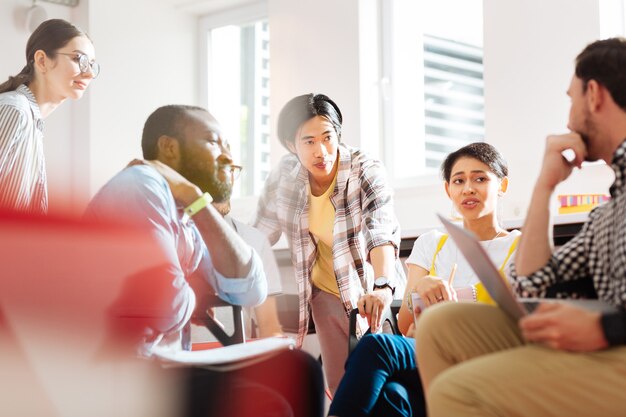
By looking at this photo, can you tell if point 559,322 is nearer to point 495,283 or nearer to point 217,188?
point 495,283

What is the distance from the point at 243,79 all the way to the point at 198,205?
387 cm

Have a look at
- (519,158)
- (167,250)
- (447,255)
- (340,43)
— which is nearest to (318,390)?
(167,250)

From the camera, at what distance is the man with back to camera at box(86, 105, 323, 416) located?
4.40 ft

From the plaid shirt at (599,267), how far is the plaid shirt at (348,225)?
93cm

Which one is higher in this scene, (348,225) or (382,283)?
(348,225)

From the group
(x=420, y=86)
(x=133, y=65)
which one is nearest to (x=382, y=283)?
(x=420, y=86)

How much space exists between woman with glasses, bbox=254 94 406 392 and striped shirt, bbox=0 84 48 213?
69 centimetres

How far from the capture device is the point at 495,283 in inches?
50.9

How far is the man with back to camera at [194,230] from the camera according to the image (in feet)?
4.40

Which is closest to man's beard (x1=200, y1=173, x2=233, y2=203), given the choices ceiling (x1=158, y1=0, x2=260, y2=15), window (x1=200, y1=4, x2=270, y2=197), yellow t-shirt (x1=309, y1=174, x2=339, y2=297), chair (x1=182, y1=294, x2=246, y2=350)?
chair (x1=182, y1=294, x2=246, y2=350)

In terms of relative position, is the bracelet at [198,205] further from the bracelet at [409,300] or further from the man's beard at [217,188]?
the bracelet at [409,300]

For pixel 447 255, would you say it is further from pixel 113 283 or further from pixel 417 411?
pixel 113 283

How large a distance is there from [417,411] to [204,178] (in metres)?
0.89

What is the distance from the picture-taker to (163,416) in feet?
4.43
